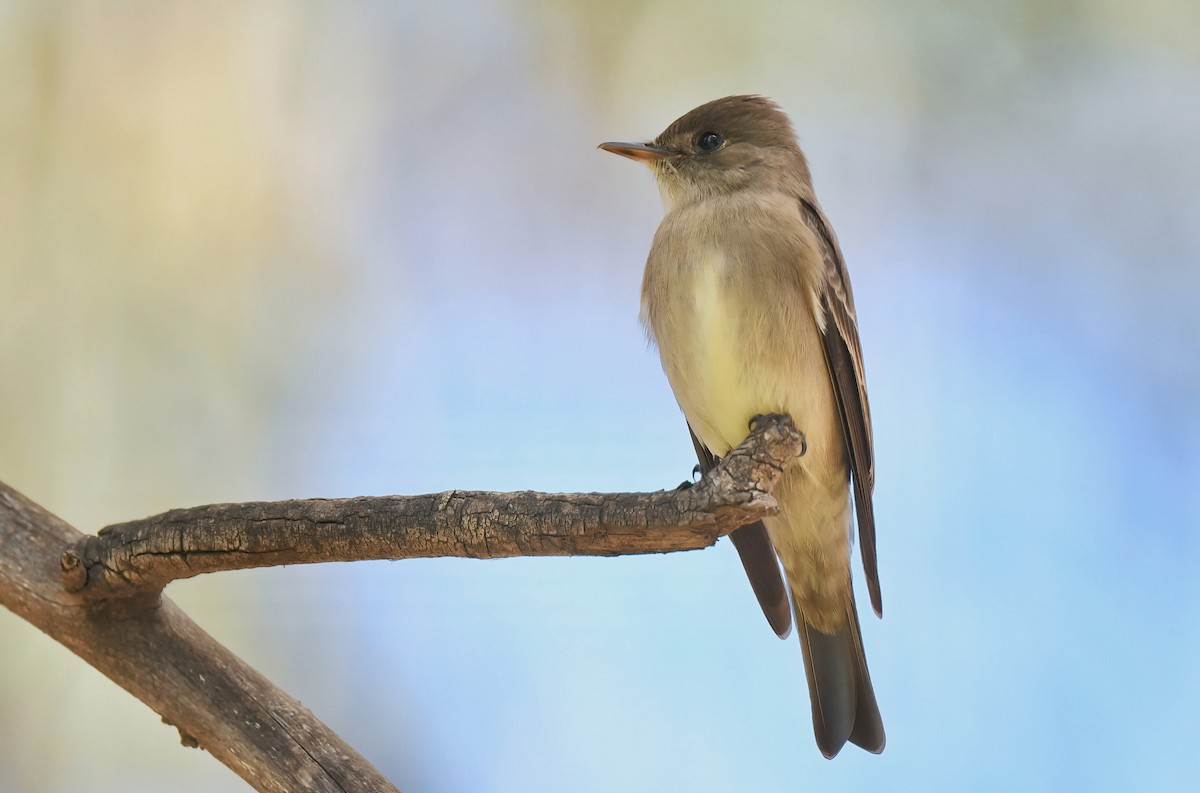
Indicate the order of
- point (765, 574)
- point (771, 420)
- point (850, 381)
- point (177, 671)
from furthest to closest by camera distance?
point (765, 574)
point (850, 381)
point (771, 420)
point (177, 671)

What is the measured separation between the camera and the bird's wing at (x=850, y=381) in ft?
7.06

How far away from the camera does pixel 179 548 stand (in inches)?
66.3

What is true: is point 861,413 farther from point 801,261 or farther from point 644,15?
point 644,15

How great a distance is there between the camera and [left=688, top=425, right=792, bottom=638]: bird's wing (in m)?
2.28

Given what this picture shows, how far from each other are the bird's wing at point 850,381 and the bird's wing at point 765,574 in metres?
0.18

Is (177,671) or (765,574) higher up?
(765,574)

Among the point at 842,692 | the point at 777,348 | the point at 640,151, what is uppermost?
the point at 640,151

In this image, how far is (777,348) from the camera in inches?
81.0

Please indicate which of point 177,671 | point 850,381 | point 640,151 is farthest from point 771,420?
point 177,671

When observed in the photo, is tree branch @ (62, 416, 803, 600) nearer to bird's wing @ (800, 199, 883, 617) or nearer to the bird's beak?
bird's wing @ (800, 199, 883, 617)

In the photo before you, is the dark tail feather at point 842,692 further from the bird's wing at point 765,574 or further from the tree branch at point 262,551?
the tree branch at point 262,551

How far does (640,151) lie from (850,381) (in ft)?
2.08

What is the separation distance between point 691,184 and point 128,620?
1306 mm

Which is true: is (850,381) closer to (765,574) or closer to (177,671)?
(765,574)
